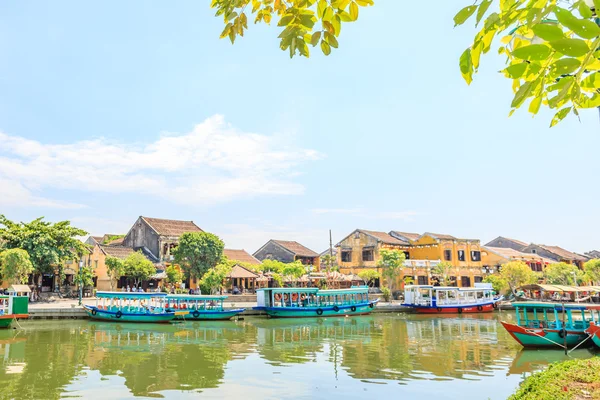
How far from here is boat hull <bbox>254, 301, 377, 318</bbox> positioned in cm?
2612

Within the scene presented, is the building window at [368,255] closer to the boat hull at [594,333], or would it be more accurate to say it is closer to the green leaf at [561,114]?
the boat hull at [594,333]

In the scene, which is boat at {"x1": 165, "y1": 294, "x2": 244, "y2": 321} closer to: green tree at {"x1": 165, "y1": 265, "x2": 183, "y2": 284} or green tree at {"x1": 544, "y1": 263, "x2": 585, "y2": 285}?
green tree at {"x1": 165, "y1": 265, "x2": 183, "y2": 284}

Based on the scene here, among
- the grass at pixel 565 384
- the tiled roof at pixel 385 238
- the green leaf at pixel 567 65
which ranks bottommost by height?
the grass at pixel 565 384

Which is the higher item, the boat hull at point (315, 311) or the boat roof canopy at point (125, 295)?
the boat roof canopy at point (125, 295)

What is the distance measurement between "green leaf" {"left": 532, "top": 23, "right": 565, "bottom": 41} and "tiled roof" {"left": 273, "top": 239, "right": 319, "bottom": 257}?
43.7 m

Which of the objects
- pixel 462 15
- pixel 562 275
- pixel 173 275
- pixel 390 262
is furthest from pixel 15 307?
pixel 562 275

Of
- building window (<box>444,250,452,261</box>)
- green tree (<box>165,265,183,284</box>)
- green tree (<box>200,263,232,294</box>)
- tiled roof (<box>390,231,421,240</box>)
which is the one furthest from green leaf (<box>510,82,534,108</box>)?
tiled roof (<box>390,231,421,240</box>)

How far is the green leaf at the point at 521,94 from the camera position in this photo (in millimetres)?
1541

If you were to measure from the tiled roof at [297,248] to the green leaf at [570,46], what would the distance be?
4374 centimetres

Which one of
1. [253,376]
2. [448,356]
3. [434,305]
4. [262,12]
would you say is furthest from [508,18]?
[434,305]

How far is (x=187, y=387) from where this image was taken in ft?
31.5

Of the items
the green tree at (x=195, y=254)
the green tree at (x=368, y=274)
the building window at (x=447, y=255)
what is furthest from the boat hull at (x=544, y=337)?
the building window at (x=447, y=255)

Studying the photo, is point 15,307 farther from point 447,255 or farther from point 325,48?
point 447,255

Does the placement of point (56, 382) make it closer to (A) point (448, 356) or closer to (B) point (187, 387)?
(B) point (187, 387)
